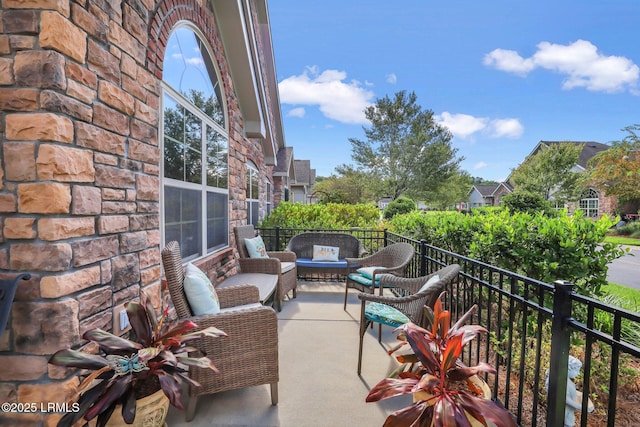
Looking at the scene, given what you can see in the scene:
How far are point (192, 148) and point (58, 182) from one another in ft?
6.68

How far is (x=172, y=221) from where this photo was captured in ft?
9.98

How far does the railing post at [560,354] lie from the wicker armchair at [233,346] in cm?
168

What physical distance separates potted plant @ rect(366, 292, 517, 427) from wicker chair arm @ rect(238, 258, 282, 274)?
2.70 meters

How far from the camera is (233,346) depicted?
81.8 inches

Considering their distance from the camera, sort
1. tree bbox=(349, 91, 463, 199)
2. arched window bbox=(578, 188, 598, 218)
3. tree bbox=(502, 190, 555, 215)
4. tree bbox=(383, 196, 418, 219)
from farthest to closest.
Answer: tree bbox=(349, 91, 463, 199), arched window bbox=(578, 188, 598, 218), tree bbox=(383, 196, 418, 219), tree bbox=(502, 190, 555, 215)

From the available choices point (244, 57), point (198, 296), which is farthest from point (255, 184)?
point (198, 296)

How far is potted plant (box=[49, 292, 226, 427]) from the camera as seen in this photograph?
4.48 ft

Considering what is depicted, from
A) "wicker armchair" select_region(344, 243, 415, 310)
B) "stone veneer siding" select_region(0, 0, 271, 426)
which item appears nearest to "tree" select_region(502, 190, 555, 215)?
"wicker armchair" select_region(344, 243, 415, 310)

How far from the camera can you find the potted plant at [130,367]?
137cm

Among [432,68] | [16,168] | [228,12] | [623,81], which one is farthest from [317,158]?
[16,168]

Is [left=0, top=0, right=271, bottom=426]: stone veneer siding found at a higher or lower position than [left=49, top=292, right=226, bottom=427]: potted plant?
higher

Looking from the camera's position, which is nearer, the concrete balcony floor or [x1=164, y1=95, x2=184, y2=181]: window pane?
the concrete balcony floor

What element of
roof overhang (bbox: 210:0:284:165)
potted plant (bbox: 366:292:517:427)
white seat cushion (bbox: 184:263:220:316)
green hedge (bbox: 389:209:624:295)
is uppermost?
roof overhang (bbox: 210:0:284:165)

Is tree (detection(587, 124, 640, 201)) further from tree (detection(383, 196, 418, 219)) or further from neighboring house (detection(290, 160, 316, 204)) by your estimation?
neighboring house (detection(290, 160, 316, 204))
